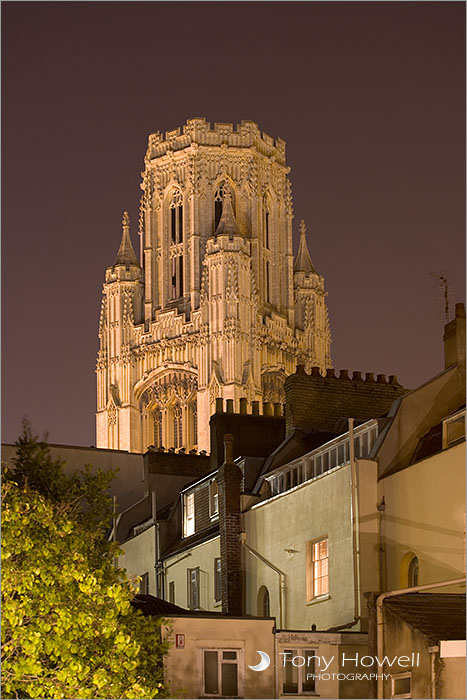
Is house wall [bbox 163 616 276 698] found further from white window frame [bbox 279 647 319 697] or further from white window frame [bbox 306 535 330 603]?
white window frame [bbox 306 535 330 603]

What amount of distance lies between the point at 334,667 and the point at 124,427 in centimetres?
11329

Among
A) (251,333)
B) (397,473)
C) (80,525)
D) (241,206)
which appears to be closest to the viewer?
(80,525)

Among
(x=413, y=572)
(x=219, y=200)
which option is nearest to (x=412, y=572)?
(x=413, y=572)

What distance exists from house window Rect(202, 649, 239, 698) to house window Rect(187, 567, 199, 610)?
11.5 metres

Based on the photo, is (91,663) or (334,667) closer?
(91,663)

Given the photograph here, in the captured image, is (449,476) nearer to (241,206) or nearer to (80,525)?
(80,525)

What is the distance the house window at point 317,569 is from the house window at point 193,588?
721 cm

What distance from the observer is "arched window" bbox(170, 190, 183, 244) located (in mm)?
159625

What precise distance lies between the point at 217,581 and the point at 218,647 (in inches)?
400

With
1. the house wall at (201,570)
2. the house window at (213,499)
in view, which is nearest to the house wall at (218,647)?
the house wall at (201,570)

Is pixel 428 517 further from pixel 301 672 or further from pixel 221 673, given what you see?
pixel 221 673

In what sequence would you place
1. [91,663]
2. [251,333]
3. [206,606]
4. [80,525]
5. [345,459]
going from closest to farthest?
1. [91,663]
2. [80,525]
3. [345,459]
4. [206,606]
5. [251,333]

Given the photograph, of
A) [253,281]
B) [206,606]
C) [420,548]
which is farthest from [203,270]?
[420,548]

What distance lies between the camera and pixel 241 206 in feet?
520
